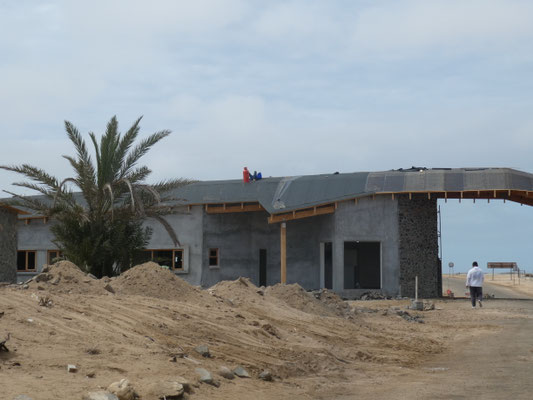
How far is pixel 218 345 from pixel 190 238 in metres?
21.7

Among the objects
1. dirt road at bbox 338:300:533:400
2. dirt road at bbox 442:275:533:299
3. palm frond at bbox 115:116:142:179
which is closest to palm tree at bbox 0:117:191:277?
palm frond at bbox 115:116:142:179

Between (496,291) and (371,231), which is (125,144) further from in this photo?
(496,291)

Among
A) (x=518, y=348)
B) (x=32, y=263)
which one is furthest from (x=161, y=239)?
(x=518, y=348)

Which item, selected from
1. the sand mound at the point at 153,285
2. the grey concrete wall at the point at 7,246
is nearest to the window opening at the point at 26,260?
the grey concrete wall at the point at 7,246

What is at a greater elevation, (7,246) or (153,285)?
(7,246)

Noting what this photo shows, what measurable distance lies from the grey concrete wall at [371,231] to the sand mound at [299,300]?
10.5 m

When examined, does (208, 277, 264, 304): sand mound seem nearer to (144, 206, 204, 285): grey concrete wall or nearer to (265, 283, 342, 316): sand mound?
(265, 283, 342, 316): sand mound

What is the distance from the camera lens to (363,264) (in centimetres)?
3991

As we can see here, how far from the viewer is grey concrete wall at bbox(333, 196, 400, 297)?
101ft

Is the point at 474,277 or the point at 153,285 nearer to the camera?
the point at 153,285

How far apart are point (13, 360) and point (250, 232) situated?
84.9ft

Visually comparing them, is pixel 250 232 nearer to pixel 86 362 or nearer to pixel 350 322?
A: pixel 350 322

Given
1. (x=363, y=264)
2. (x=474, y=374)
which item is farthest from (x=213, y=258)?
(x=474, y=374)

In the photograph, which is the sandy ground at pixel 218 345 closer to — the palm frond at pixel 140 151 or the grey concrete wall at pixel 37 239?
the palm frond at pixel 140 151
